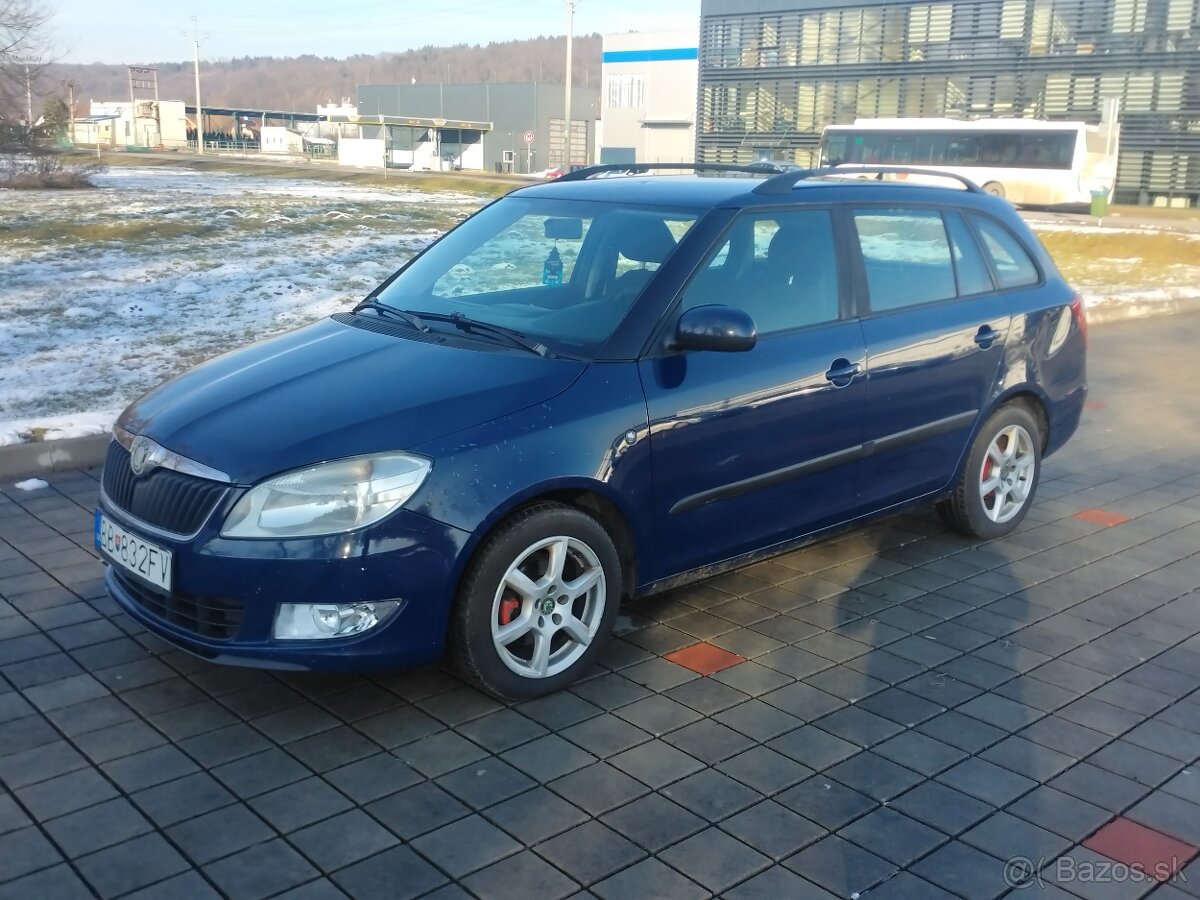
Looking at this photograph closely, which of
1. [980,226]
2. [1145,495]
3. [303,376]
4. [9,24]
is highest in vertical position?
[9,24]

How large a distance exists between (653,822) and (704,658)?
3.87 feet

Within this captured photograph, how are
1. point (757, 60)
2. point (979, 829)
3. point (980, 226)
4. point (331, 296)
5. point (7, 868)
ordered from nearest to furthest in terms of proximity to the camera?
point (7, 868) < point (979, 829) < point (980, 226) < point (331, 296) < point (757, 60)

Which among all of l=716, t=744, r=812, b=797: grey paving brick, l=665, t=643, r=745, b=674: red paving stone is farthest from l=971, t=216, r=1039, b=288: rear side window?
l=716, t=744, r=812, b=797: grey paving brick

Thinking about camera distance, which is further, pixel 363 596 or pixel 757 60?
pixel 757 60

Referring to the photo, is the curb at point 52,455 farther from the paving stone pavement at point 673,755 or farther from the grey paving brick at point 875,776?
the grey paving brick at point 875,776

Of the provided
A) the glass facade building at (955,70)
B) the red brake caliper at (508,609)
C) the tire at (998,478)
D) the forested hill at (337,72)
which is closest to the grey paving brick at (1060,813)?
the red brake caliper at (508,609)

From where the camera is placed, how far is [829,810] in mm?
3344

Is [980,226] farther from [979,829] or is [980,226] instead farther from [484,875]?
[484,875]

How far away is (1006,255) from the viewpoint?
5.80 metres

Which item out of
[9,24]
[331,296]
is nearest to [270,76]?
[9,24]

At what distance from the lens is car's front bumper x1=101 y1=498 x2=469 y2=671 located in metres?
3.51

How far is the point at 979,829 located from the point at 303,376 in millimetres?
2660

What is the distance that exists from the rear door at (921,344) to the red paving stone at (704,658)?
41.2 inches

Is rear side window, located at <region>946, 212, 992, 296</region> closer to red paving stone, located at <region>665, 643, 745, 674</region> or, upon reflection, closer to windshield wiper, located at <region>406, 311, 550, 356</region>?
red paving stone, located at <region>665, 643, 745, 674</region>
